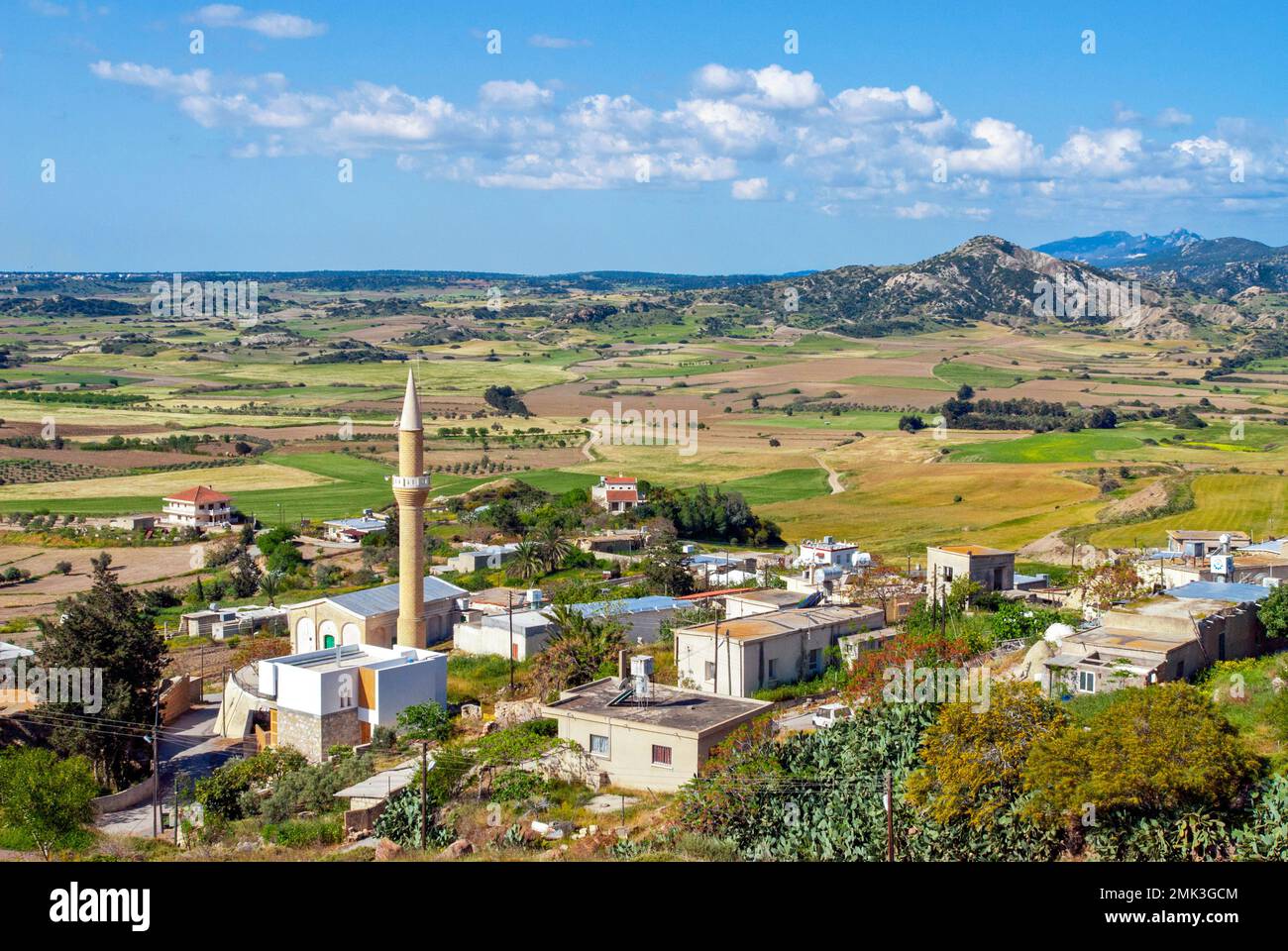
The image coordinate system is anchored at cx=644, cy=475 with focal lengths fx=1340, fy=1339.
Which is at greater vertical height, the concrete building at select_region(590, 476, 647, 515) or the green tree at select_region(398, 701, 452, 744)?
the concrete building at select_region(590, 476, 647, 515)

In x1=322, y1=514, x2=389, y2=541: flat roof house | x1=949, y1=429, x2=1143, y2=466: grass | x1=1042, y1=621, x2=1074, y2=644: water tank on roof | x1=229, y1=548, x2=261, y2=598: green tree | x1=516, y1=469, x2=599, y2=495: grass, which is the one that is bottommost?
x1=229, y1=548, x2=261, y2=598: green tree

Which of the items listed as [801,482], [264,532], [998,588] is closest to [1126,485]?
[801,482]

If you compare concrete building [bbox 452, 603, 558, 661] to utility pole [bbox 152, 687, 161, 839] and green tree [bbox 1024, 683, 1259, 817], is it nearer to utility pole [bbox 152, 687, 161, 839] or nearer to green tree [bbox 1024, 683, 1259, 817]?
utility pole [bbox 152, 687, 161, 839]

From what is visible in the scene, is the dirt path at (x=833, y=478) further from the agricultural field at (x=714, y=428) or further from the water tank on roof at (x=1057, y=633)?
the water tank on roof at (x=1057, y=633)

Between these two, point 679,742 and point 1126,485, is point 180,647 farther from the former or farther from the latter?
point 1126,485

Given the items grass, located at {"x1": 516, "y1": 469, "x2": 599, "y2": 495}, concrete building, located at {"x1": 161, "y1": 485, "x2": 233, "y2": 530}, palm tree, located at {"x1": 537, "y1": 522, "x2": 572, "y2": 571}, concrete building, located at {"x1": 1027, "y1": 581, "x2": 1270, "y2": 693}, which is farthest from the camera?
grass, located at {"x1": 516, "y1": 469, "x2": 599, "y2": 495}

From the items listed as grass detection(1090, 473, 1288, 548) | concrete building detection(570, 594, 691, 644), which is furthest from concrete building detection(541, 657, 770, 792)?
grass detection(1090, 473, 1288, 548)

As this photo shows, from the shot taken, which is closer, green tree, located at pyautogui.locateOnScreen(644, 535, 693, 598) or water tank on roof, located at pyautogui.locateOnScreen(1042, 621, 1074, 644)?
water tank on roof, located at pyautogui.locateOnScreen(1042, 621, 1074, 644)
